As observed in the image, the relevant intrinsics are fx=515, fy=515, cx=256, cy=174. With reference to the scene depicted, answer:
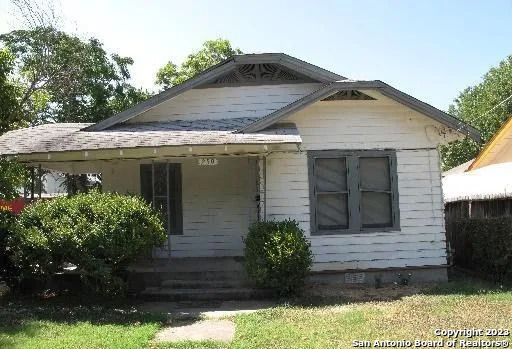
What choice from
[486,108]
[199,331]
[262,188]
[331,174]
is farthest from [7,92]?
[486,108]

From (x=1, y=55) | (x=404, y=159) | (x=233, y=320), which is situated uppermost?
(x=1, y=55)

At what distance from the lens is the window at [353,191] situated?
35.2 ft

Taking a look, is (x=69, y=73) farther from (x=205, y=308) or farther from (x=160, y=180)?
(x=205, y=308)

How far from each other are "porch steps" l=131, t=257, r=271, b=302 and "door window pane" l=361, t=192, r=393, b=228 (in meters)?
2.83

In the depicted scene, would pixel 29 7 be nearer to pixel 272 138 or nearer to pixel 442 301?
pixel 272 138

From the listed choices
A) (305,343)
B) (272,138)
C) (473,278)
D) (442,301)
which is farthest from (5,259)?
(473,278)

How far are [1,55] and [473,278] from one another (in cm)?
1070

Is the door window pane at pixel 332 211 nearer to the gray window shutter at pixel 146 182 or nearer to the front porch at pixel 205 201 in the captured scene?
the front porch at pixel 205 201

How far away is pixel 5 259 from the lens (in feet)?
30.9

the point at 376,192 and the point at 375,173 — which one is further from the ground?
the point at 375,173

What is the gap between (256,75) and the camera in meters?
12.0

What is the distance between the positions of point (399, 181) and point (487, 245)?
2.25m

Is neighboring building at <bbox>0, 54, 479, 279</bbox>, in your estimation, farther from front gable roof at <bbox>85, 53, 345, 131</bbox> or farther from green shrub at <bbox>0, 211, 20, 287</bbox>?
green shrub at <bbox>0, 211, 20, 287</bbox>

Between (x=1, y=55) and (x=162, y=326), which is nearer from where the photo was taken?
(x=162, y=326)
